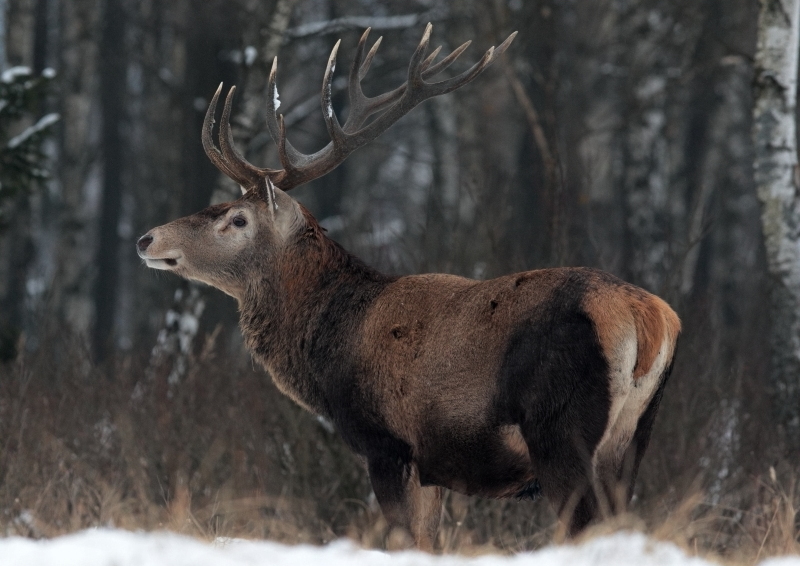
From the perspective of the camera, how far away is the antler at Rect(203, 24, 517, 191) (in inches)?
232

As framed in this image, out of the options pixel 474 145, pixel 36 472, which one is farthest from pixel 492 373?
pixel 474 145

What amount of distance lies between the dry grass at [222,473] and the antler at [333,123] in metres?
1.58

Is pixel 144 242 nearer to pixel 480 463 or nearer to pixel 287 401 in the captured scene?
pixel 287 401

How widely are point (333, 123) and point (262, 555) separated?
2362 millimetres

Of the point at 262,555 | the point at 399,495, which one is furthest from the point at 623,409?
the point at 262,555

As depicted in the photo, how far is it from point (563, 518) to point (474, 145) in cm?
1025

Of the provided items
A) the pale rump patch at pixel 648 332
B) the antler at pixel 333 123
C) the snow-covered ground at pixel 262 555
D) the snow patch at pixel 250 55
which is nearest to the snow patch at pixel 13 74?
the snow patch at pixel 250 55

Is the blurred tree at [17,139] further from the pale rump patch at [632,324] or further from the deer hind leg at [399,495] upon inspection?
the pale rump patch at [632,324]

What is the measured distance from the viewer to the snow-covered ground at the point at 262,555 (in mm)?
4043

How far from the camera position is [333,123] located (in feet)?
19.4

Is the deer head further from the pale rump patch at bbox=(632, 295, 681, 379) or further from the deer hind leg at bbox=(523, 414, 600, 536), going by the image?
the deer hind leg at bbox=(523, 414, 600, 536)

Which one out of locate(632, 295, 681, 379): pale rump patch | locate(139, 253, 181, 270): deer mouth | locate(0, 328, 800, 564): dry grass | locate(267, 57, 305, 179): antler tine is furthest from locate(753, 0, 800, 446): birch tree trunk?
locate(139, 253, 181, 270): deer mouth

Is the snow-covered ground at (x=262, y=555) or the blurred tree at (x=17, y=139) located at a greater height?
the blurred tree at (x=17, y=139)

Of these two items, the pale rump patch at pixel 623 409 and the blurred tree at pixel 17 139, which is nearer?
the pale rump patch at pixel 623 409
